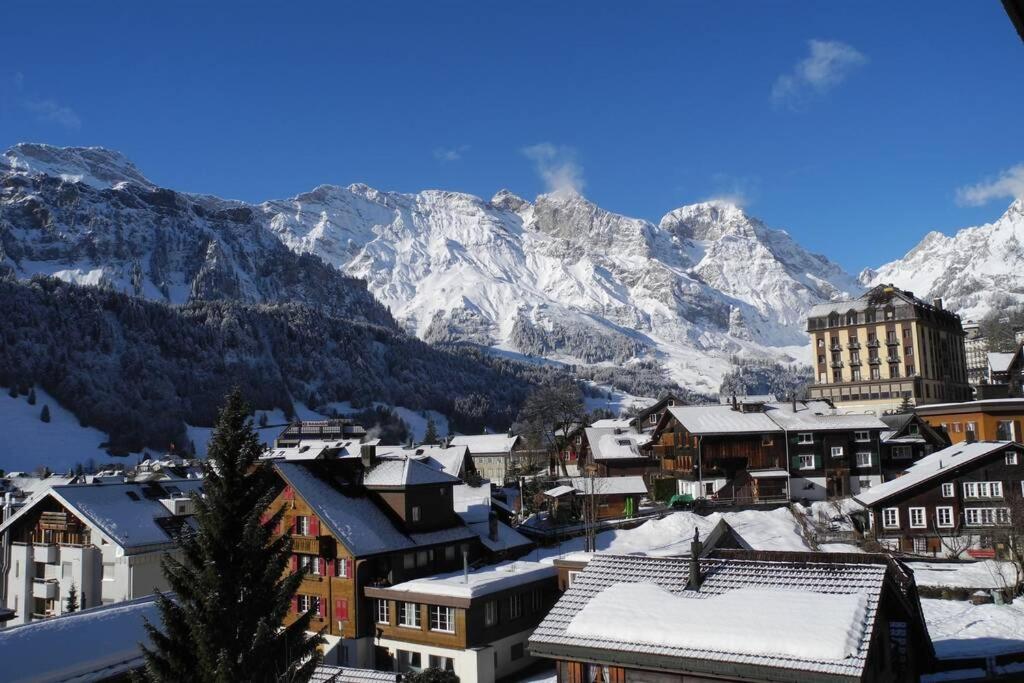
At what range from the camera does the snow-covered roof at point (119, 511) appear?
47.8 m

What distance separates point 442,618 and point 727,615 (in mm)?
22128

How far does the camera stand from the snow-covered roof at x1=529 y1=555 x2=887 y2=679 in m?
16.9

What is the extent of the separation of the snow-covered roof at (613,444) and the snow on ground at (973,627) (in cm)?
4171

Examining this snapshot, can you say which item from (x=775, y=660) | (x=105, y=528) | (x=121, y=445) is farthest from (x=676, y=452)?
(x=121, y=445)

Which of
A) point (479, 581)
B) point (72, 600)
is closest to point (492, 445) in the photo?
point (72, 600)

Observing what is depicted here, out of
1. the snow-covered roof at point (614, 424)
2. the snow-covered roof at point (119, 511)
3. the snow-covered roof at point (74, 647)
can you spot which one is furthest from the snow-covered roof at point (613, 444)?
the snow-covered roof at point (74, 647)

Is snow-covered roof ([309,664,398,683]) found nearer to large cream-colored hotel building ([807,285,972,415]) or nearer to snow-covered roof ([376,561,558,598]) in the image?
snow-covered roof ([376,561,558,598])

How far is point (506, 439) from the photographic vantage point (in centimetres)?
12594

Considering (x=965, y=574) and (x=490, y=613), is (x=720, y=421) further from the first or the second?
(x=490, y=613)

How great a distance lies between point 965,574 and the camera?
149 ft

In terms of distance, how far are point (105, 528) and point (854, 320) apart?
101 m

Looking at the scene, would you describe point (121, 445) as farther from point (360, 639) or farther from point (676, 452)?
point (360, 639)

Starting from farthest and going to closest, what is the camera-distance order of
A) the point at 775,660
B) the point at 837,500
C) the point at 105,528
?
the point at 837,500, the point at 105,528, the point at 775,660

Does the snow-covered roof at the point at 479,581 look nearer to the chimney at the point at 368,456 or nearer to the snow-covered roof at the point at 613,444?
the chimney at the point at 368,456
